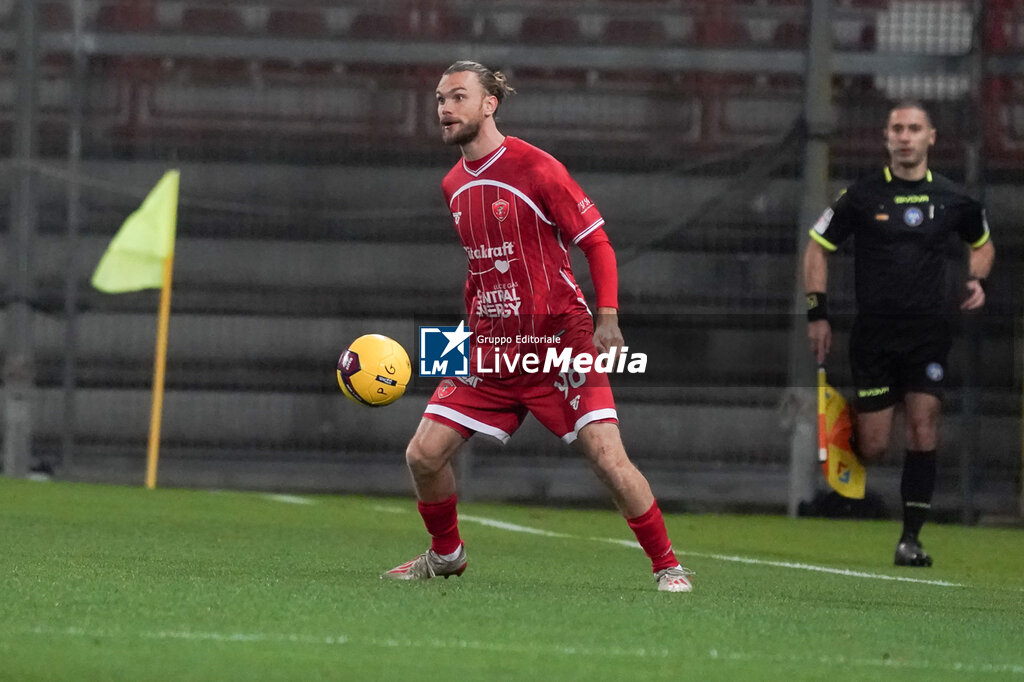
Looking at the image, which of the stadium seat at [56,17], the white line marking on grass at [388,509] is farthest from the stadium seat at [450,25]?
the white line marking on grass at [388,509]

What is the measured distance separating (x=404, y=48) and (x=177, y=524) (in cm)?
390

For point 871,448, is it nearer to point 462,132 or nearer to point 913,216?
point 913,216

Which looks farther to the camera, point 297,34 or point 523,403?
point 297,34

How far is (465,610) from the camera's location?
4383mm

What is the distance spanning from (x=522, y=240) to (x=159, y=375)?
532cm

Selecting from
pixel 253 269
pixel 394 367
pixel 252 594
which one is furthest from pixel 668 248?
pixel 252 594

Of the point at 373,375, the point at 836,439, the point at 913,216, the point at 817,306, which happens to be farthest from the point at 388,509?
the point at 373,375

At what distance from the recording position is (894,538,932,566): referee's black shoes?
741 centimetres

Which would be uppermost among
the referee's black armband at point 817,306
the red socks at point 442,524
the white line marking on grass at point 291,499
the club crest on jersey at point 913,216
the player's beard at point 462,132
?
the player's beard at point 462,132

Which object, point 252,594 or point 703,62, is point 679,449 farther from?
point 252,594

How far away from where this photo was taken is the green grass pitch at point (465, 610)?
3.54 meters

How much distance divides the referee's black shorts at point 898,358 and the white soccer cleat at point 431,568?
109 inches

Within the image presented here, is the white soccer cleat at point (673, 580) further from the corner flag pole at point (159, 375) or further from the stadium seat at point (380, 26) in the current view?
the stadium seat at point (380, 26)

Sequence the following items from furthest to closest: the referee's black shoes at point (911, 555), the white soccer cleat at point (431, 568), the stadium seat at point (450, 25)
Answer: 1. the stadium seat at point (450, 25)
2. the referee's black shoes at point (911, 555)
3. the white soccer cleat at point (431, 568)
